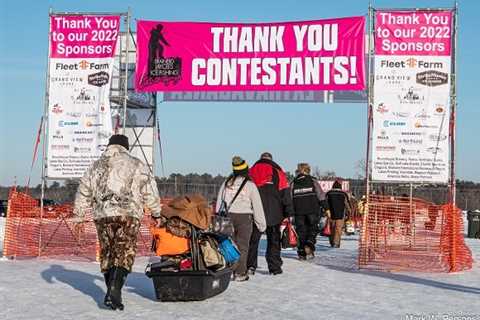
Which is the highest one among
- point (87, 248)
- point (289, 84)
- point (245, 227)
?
point (289, 84)

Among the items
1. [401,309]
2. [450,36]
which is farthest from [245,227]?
[450,36]

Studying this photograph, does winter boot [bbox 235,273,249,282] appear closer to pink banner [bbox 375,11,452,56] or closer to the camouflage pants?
the camouflage pants

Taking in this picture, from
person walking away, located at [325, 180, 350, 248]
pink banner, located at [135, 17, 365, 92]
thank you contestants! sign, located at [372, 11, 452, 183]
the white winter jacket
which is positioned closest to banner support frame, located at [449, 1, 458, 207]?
thank you contestants! sign, located at [372, 11, 452, 183]

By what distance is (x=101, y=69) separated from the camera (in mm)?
12031

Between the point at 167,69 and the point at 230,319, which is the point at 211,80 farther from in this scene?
the point at 230,319

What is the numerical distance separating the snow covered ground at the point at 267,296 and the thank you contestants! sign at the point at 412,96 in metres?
1.73

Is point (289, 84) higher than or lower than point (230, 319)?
higher

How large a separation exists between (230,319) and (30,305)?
2.09m

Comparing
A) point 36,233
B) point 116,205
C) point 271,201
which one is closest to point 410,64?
point 271,201

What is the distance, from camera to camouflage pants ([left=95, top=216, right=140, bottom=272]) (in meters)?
7.09

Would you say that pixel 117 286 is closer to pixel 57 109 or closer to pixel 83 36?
pixel 57 109

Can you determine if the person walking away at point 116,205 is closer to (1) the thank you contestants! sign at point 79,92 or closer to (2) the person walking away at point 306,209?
(1) the thank you contestants! sign at point 79,92

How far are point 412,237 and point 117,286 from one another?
697 centimetres

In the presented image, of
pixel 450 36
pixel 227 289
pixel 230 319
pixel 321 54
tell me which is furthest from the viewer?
pixel 321 54
